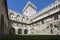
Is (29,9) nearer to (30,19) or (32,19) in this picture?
(30,19)

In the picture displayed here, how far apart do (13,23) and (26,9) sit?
60.2 feet

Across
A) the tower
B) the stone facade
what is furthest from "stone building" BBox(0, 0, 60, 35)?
the tower

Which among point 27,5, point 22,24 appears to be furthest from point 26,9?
point 22,24

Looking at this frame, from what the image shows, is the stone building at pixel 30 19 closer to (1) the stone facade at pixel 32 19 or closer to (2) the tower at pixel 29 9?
(1) the stone facade at pixel 32 19

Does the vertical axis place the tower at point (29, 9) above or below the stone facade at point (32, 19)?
above

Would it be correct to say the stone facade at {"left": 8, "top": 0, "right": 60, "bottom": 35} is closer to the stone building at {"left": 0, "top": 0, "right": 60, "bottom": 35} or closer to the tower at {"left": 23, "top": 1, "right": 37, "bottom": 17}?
the stone building at {"left": 0, "top": 0, "right": 60, "bottom": 35}

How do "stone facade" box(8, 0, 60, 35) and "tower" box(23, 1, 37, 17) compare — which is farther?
"tower" box(23, 1, 37, 17)

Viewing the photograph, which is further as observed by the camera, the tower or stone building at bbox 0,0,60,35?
the tower

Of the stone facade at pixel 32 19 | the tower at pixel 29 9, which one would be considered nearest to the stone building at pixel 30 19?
the stone facade at pixel 32 19

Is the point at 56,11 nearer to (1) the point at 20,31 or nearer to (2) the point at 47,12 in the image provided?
(2) the point at 47,12

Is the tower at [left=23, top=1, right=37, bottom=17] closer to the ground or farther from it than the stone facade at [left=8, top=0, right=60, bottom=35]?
farther from it

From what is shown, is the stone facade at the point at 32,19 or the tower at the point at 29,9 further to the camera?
the tower at the point at 29,9

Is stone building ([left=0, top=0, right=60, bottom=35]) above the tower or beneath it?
beneath

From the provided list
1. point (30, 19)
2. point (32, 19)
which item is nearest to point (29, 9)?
point (30, 19)
